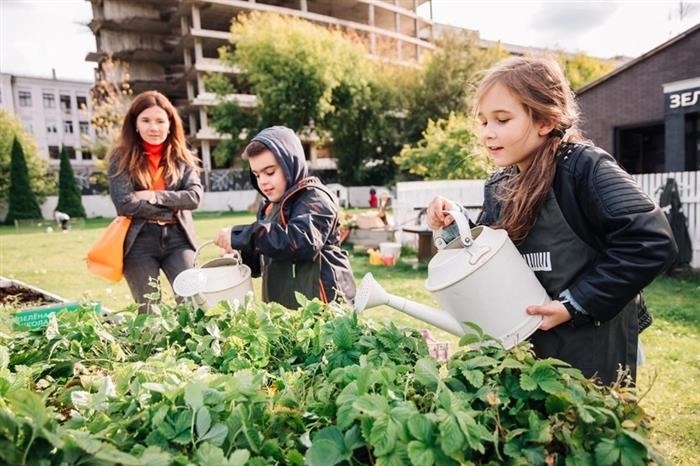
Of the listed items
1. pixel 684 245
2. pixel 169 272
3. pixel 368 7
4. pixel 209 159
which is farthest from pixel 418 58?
pixel 169 272

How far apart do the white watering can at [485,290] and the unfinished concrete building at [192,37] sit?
1383 inches

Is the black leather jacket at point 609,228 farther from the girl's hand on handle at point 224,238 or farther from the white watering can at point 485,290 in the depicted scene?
the girl's hand on handle at point 224,238

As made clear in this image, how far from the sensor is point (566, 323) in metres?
1.36

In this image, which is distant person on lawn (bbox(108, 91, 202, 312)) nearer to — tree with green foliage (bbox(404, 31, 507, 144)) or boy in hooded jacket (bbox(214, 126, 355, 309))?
boy in hooded jacket (bbox(214, 126, 355, 309))

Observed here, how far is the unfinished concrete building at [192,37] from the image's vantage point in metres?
37.9

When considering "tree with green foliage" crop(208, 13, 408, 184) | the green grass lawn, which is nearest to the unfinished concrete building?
"tree with green foliage" crop(208, 13, 408, 184)

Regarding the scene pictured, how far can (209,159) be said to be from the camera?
129ft

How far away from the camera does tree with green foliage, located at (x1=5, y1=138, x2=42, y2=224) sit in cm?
2859

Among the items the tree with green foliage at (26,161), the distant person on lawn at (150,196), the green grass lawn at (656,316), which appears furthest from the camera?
the tree with green foliage at (26,161)

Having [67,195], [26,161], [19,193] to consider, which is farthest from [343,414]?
[26,161]

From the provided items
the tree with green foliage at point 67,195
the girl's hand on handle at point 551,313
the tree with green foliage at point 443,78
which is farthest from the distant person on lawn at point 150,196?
the tree with green foliage at point 67,195

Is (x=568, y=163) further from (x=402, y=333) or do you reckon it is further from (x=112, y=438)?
(x=112, y=438)

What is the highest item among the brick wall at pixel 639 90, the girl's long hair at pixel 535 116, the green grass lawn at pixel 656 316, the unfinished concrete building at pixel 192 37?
the unfinished concrete building at pixel 192 37

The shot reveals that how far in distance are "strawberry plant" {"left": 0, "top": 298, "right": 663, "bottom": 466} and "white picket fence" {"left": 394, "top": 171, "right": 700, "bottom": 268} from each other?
5934 millimetres
